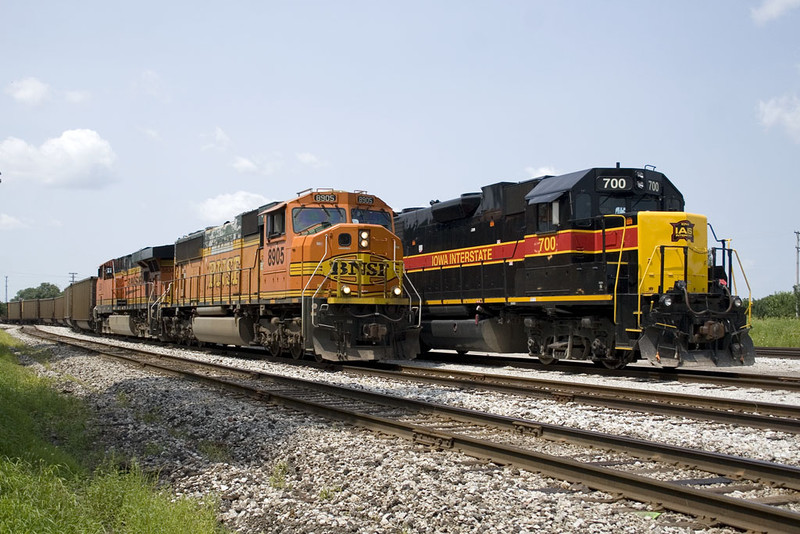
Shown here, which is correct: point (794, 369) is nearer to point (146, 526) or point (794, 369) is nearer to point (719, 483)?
point (719, 483)

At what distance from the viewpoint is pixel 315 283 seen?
1347 cm

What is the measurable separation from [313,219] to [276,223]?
41.4 inches

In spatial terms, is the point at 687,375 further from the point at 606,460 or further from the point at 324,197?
the point at 324,197

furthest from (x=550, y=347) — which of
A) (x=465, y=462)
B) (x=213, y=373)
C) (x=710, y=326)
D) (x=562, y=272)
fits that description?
(x=465, y=462)

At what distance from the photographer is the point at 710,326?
35.7 ft

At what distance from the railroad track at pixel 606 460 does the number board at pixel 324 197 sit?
5887 mm

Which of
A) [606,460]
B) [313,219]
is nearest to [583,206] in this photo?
[313,219]

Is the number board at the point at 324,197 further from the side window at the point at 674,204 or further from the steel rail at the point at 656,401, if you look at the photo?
the side window at the point at 674,204

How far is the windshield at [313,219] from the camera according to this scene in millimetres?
13992

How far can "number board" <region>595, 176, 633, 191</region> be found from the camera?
40.3 ft

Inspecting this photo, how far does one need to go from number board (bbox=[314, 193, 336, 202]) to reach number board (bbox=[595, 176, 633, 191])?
5203 mm

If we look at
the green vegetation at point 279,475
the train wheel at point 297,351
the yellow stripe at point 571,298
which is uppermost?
the yellow stripe at point 571,298

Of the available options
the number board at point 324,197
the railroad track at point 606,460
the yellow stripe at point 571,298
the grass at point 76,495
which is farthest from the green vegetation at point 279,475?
the number board at point 324,197

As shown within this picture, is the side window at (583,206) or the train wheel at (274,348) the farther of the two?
the train wheel at (274,348)
